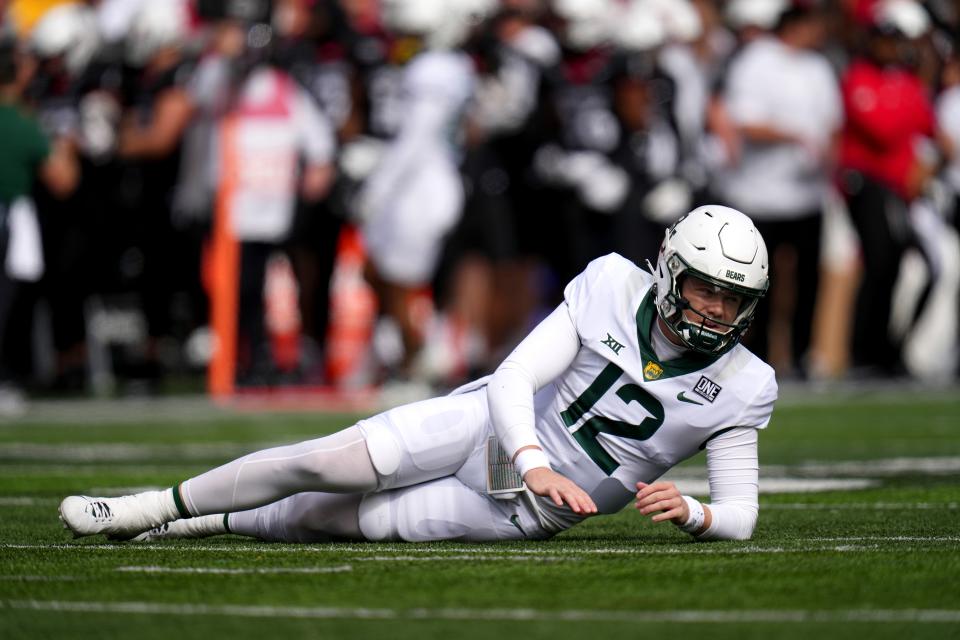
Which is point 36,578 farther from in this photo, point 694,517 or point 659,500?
point 694,517

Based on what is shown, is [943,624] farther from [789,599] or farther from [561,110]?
[561,110]

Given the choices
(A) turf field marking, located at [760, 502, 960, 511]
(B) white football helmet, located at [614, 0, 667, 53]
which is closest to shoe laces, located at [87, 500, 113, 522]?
(A) turf field marking, located at [760, 502, 960, 511]

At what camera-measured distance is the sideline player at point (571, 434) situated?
5.41 metres

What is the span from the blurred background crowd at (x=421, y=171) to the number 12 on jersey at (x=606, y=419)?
8.25 meters

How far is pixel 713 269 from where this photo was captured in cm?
534

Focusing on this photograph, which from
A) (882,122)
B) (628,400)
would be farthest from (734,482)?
(882,122)

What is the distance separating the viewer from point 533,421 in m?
5.32

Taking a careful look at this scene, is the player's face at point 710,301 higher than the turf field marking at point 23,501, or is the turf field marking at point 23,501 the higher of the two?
the player's face at point 710,301

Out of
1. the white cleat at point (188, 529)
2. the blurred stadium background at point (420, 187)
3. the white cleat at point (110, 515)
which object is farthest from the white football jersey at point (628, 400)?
the blurred stadium background at point (420, 187)

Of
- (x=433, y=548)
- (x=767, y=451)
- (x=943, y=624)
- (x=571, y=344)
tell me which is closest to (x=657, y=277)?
(x=571, y=344)

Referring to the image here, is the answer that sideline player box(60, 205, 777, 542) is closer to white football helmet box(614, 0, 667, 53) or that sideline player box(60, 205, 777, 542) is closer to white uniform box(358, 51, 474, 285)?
white uniform box(358, 51, 474, 285)

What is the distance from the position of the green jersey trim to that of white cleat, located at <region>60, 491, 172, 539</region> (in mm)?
1418

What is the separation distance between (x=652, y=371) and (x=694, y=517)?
1.42 ft

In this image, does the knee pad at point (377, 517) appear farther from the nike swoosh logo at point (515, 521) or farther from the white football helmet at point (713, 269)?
the white football helmet at point (713, 269)
